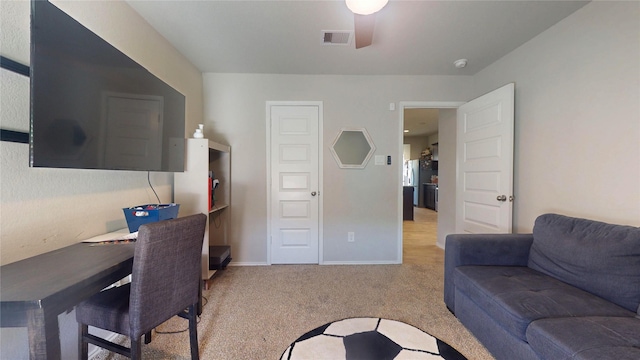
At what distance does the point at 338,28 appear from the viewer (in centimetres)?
191

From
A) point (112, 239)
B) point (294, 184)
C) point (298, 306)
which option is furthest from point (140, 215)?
point (294, 184)

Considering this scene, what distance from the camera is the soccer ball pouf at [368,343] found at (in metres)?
1.41

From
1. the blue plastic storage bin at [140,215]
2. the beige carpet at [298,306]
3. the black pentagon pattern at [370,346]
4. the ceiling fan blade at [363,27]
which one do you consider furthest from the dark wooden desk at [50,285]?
the ceiling fan blade at [363,27]

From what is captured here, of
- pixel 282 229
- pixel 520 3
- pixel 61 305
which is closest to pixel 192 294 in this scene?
pixel 61 305

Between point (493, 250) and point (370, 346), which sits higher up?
point (493, 250)

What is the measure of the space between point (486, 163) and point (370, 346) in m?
2.11

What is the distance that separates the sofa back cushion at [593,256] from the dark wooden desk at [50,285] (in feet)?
8.13

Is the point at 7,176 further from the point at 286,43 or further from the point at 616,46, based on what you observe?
the point at 616,46

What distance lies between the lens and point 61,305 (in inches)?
29.9

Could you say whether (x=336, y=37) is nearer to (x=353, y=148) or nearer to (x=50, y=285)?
(x=353, y=148)

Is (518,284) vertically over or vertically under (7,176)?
under

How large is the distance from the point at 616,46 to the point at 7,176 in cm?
349

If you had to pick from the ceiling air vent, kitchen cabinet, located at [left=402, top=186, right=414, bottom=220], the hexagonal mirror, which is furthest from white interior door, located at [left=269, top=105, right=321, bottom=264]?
kitchen cabinet, located at [left=402, top=186, right=414, bottom=220]

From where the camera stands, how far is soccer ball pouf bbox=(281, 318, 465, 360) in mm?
1405
